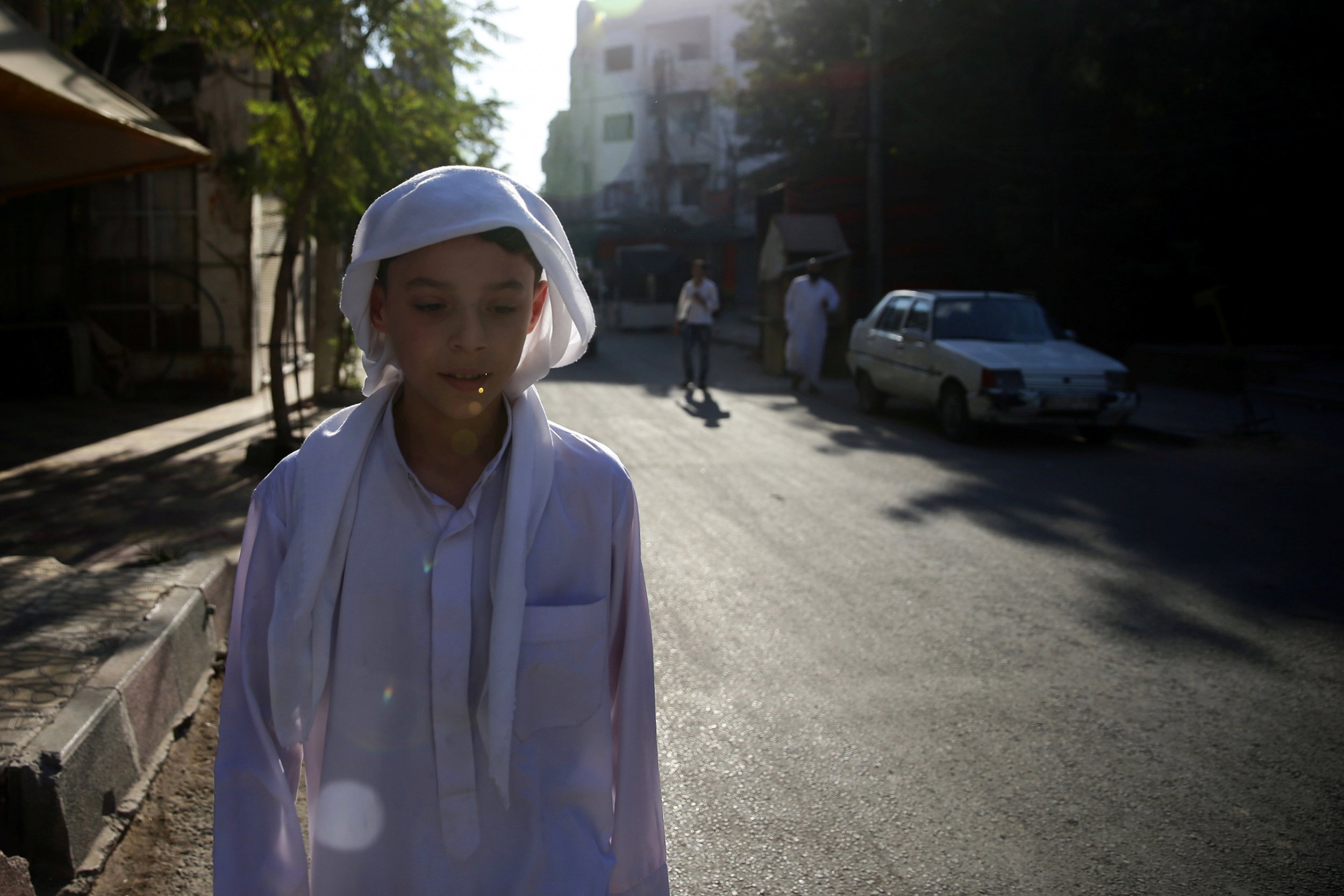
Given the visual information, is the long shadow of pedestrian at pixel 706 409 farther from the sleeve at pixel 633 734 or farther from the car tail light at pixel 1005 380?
the sleeve at pixel 633 734

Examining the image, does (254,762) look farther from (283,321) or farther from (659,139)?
(659,139)

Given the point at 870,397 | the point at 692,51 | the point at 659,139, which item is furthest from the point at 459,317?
the point at 692,51

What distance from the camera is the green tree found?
27.8 ft

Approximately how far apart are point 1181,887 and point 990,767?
783mm

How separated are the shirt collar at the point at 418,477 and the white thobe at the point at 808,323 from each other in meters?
14.7

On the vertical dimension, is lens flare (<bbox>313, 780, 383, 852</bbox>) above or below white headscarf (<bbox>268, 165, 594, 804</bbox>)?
below

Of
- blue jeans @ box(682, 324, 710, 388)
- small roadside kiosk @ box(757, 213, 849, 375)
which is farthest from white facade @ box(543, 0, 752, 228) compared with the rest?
blue jeans @ box(682, 324, 710, 388)

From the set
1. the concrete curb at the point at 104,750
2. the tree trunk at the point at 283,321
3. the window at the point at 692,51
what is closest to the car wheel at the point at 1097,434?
the tree trunk at the point at 283,321

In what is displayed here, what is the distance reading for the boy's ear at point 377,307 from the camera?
171 cm

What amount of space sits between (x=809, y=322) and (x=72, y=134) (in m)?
10.8

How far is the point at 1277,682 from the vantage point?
4.38 metres

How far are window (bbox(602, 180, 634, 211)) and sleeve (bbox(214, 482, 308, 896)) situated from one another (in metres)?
61.2

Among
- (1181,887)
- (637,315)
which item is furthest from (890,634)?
(637,315)

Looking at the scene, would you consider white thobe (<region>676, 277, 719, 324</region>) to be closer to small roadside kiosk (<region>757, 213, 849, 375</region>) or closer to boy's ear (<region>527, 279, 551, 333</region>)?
small roadside kiosk (<region>757, 213, 849, 375</region>)
